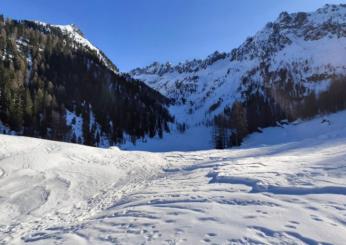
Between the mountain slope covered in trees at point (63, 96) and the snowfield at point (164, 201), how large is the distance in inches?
2942

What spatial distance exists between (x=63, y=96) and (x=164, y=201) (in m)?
122

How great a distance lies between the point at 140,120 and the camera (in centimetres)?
14825

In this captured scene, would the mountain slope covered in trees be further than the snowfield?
Yes

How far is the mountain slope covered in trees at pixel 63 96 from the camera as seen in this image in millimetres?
97688

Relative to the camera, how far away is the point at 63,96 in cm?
12812

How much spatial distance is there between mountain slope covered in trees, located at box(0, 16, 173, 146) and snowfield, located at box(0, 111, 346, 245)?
74.7 meters

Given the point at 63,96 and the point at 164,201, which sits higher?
the point at 63,96

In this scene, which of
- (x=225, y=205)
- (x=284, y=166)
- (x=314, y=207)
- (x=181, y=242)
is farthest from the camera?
(x=284, y=166)

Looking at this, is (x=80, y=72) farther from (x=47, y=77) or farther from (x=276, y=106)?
(x=276, y=106)

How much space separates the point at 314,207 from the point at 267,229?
3261mm

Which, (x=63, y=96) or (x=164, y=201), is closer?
(x=164, y=201)

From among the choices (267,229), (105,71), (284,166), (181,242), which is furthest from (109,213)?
(105,71)

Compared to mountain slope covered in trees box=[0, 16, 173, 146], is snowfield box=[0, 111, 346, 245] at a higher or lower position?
lower

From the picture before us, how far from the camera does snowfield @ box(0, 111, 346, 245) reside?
37.1ft
